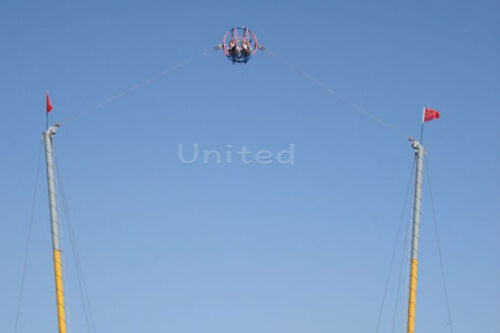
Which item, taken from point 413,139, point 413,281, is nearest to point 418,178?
point 413,139

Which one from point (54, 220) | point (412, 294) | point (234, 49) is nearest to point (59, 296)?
point (54, 220)

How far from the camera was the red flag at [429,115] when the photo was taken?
6850 centimetres

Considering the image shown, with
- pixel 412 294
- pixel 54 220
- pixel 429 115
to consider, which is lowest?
pixel 412 294

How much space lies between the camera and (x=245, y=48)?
63.7m

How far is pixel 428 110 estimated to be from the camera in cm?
6850

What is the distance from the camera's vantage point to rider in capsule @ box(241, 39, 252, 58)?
6366cm


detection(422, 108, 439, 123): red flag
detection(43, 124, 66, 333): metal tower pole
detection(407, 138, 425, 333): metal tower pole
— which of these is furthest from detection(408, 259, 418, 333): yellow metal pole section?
detection(43, 124, 66, 333): metal tower pole

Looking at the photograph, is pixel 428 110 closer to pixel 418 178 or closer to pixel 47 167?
pixel 418 178

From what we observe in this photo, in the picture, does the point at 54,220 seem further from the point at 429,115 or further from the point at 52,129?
the point at 429,115

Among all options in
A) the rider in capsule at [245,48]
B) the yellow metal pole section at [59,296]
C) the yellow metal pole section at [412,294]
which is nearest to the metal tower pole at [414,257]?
the yellow metal pole section at [412,294]

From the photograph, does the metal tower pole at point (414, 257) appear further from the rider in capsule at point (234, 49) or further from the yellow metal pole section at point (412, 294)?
the rider in capsule at point (234, 49)

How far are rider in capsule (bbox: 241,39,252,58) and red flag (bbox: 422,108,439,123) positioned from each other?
575 inches

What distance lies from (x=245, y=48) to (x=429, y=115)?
50.4ft

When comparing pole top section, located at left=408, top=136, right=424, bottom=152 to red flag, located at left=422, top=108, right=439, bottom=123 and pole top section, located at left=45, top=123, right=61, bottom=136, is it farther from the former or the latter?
pole top section, located at left=45, top=123, right=61, bottom=136
